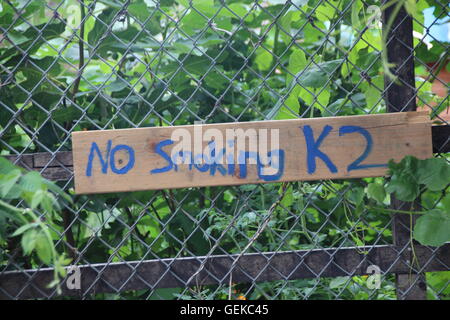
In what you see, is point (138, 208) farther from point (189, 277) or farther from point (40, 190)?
point (40, 190)

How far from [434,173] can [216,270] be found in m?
0.64

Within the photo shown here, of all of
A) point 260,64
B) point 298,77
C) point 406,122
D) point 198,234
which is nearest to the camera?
point 406,122

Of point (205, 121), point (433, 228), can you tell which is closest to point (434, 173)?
point (433, 228)

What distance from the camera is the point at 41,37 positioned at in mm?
1673

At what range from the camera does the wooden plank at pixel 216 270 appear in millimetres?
1566

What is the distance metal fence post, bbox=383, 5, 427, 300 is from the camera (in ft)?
5.04

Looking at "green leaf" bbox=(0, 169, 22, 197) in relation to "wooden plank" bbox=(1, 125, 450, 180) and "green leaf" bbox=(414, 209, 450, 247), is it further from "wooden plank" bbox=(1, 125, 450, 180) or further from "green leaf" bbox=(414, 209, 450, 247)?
"green leaf" bbox=(414, 209, 450, 247)

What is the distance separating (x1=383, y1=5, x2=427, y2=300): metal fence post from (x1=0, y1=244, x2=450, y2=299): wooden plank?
0.03 metres

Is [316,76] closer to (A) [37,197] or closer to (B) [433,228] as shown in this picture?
(B) [433,228]

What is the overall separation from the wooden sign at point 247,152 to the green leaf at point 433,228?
16cm

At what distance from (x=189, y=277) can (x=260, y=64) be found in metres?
1.05

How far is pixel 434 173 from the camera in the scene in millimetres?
1434

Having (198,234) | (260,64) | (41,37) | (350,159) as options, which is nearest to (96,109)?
(41,37)

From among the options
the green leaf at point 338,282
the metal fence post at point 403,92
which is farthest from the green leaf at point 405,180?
the green leaf at point 338,282
